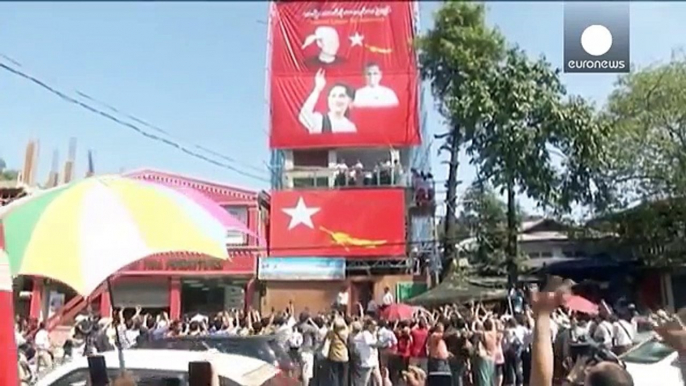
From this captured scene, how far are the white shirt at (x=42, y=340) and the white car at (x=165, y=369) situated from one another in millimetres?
9904

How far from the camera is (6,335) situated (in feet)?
14.7

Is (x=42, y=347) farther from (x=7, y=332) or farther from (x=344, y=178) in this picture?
(x=344, y=178)

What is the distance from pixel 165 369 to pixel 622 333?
27.9 feet

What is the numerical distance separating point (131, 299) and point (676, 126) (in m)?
16.7

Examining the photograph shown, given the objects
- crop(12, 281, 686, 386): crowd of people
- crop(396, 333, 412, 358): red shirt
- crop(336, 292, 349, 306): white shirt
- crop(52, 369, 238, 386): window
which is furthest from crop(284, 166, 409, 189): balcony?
crop(52, 369, 238, 386): window

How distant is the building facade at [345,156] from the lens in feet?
91.7

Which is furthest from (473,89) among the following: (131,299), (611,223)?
(131,299)

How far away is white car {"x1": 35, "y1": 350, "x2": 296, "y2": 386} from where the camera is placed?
5.79 meters

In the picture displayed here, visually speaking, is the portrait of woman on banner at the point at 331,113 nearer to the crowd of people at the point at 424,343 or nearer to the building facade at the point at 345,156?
the building facade at the point at 345,156

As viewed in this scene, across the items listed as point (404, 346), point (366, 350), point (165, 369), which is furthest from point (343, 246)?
point (165, 369)

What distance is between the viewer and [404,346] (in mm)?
13969

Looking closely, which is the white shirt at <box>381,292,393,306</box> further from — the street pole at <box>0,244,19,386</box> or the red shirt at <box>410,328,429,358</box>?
the street pole at <box>0,244,19,386</box>

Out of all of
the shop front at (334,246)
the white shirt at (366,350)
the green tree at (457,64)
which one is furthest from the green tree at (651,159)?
the white shirt at (366,350)

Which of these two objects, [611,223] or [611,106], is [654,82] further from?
[611,223]
